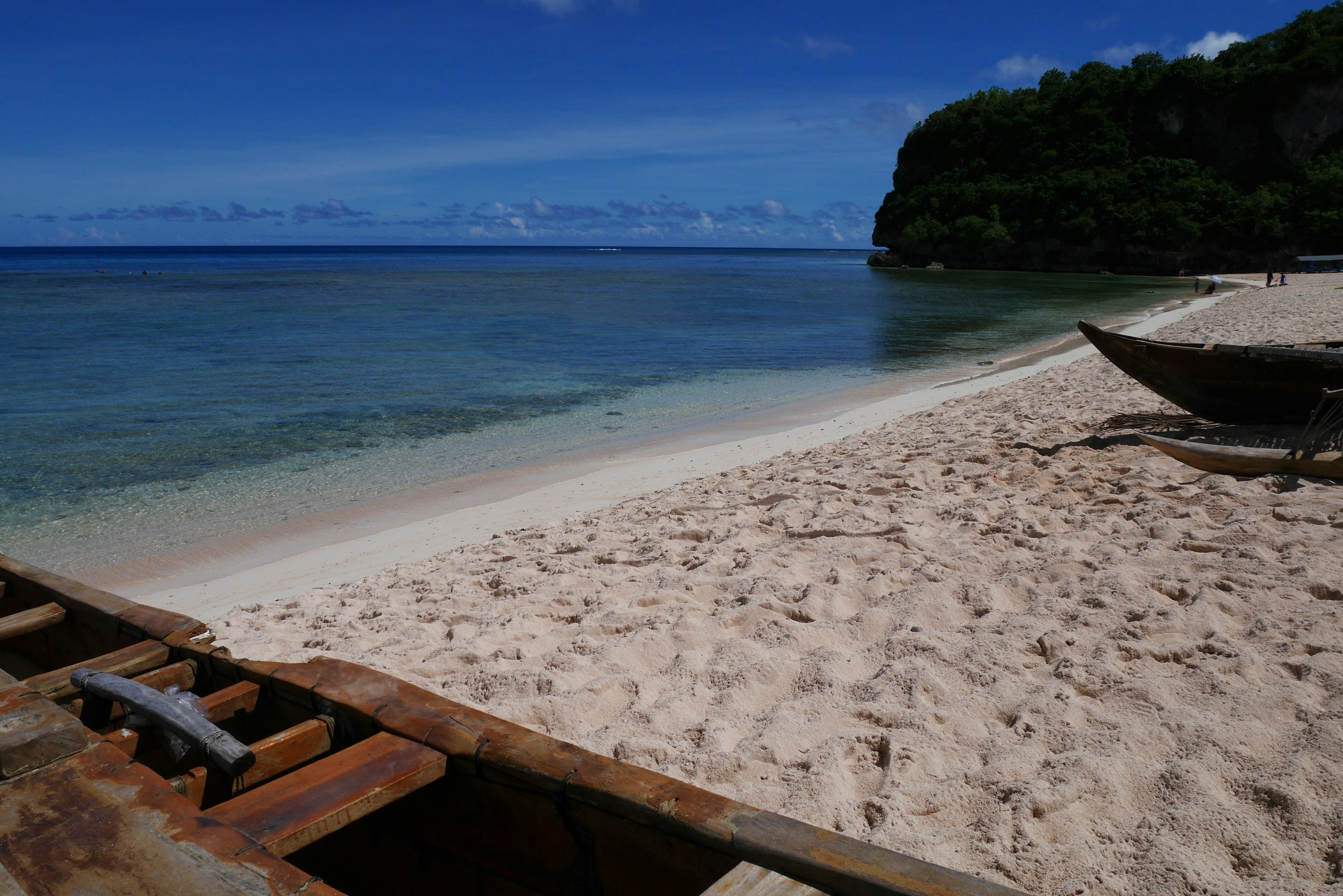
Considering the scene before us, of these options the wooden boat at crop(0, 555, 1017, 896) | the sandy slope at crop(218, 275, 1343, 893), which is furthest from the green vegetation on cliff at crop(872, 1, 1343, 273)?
the wooden boat at crop(0, 555, 1017, 896)

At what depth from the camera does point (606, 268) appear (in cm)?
8688

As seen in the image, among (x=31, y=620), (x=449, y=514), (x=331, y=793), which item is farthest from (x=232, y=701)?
(x=449, y=514)

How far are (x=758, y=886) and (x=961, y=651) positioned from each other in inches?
81.8

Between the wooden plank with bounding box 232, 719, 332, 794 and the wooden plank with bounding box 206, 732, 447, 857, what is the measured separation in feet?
0.28

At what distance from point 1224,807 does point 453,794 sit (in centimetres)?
221

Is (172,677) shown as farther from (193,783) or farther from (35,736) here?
(35,736)

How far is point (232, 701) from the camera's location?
243 centimetres

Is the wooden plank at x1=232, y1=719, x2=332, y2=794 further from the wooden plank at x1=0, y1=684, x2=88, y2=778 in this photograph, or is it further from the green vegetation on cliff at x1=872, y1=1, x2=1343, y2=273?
the green vegetation on cliff at x1=872, y1=1, x2=1343, y2=273

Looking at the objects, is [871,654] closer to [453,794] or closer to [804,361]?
[453,794]

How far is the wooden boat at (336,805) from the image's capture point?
1.53m

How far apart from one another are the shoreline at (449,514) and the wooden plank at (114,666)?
2.54 m

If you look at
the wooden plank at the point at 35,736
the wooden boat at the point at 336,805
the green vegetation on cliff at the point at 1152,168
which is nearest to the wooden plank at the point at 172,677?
the wooden boat at the point at 336,805

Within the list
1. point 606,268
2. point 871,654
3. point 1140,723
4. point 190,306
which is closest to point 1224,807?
point 1140,723

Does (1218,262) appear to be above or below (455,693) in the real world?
above
